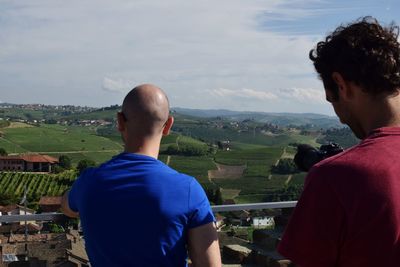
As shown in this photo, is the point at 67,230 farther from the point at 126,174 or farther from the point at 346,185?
the point at 346,185

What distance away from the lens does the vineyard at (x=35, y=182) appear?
164 ft

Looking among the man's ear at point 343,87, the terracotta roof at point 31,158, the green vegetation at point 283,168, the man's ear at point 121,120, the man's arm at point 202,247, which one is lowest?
the terracotta roof at point 31,158

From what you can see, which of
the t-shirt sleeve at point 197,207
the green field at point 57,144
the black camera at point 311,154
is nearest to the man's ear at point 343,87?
the black camera at point 311,154

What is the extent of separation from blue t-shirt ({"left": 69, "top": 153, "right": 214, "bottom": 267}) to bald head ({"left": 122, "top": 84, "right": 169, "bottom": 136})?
0.11 m

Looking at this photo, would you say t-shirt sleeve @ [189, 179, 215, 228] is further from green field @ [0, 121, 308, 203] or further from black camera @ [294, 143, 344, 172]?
green field @ [0, 121, 308, 203]

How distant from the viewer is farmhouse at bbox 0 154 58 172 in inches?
2543

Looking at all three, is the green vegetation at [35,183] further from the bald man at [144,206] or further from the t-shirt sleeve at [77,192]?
the bald man at [144,206]

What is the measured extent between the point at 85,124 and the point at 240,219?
136m

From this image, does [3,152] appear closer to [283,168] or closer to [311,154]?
[283,168]

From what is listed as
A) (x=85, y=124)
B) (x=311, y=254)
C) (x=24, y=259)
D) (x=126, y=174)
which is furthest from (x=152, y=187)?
(x=85, y=124)

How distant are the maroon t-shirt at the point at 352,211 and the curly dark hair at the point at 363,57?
0.18 m

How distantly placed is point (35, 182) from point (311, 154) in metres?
57.4

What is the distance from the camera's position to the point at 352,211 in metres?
1.45

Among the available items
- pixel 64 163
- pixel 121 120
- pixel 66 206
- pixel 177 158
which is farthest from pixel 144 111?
pixel 177 158
